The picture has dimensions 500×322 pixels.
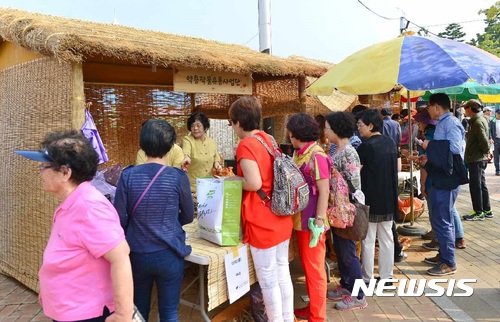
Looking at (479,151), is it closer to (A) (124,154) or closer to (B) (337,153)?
(B) (337,153)

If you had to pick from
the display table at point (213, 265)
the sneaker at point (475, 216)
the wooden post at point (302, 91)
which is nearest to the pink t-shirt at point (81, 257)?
the display table at point (213, 265)

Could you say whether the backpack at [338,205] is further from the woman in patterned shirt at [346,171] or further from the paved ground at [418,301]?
the paved ground at [418,301]

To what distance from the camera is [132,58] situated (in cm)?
407

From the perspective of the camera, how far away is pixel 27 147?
434cm

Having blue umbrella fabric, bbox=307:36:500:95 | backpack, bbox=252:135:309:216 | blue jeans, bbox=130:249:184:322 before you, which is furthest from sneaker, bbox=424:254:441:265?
blue jeans, bbox=130:249:184:322

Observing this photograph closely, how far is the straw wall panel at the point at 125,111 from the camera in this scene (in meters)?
5.97

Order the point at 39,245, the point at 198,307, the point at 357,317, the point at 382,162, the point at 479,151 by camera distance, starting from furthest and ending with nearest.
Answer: the point at 479,151 < the point at 39,245 < the point at 382,162 < the point at 357,317 < the point at 198,307

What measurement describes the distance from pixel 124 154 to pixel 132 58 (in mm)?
2588

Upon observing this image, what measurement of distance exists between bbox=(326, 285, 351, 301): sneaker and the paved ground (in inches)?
3.2

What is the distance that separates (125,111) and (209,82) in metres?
1.68

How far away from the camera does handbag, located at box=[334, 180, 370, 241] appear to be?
11.7 feet

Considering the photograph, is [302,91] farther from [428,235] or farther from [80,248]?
[80,248]

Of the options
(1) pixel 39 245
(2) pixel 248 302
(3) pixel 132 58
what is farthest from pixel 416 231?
(1) pixel 39 245

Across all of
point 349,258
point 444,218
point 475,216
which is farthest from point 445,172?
point 475,216
